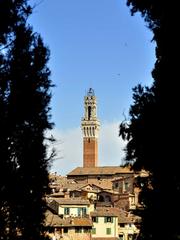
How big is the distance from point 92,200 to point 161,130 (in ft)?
295

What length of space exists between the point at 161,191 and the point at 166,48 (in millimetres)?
3691

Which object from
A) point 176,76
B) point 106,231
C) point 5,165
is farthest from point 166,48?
point 106,231

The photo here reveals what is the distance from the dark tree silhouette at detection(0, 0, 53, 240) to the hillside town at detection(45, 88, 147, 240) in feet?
5.92

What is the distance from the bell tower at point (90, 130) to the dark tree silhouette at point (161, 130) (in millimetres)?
152308

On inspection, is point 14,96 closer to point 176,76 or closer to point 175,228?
point 176,76

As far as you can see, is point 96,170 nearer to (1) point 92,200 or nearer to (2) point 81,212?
(1) point 92,200

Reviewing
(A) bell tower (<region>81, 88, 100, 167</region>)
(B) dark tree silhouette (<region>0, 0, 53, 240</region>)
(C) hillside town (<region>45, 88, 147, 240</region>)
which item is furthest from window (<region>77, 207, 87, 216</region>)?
(A) bell tower (<region>81, 88, 100, 167</region>)

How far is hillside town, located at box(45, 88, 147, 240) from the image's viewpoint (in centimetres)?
6994

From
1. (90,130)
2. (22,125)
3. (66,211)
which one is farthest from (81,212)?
(90,130)

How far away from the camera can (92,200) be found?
338 feet

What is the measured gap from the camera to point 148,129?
1494 centimetres

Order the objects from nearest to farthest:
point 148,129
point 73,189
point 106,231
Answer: point 148,129
point 106,231
point 73,189

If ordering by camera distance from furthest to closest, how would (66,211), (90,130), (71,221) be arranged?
1. (90,130)
2. (66,211)
3. (71,221)

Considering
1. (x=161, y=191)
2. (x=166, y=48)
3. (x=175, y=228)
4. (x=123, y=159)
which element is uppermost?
(x=166, y=48)
